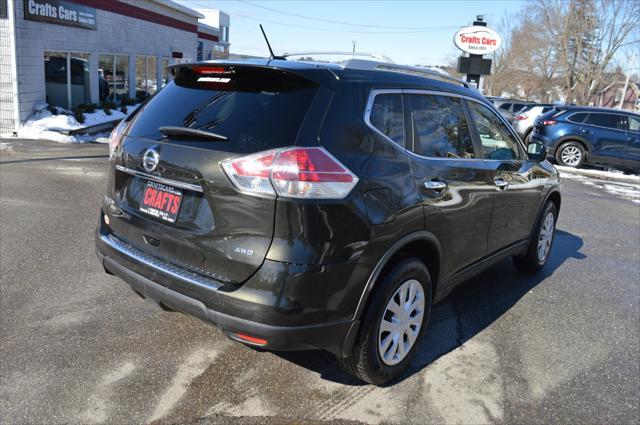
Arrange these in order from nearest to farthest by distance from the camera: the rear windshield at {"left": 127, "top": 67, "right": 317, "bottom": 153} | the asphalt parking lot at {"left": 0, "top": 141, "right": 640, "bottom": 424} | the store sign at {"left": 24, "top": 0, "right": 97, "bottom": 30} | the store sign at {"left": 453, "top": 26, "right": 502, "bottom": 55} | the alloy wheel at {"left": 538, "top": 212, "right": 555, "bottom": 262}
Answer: the rear windshield at {"left": 127, "top": 67, "right": 317, "bottom": 153} < the asphalt parking lot at {"left": 0, "top": 141, "right": 640, "bottom": 424} < the alloy wheel at {"left": 538, "top": 212, "right": 555, "bottom": 262} < the store sign at {"left": 24, "top": 0, "right": 97, "bottom": 30} < the store sign at {"left": 453, "top": 26, "right": 502, "bottom": 55}

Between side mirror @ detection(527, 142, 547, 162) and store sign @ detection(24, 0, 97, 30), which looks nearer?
side mirror @ detection(527, 142, 547, 162)

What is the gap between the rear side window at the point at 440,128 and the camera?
135 inches

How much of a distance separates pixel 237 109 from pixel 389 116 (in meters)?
0.89

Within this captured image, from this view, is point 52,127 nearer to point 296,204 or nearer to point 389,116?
point 389,116

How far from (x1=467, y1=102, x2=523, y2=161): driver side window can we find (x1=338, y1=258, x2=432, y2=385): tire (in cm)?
130

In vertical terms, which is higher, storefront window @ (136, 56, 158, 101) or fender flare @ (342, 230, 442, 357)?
storefront window @ (136, 56, 158, 101)

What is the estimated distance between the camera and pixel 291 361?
3572mm

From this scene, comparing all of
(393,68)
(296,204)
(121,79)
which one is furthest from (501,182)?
(121,79)

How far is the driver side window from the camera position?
418 centimetres

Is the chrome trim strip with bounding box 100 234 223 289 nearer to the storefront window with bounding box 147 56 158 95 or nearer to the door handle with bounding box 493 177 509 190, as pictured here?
the door handle with bounding box 493 177 509 190

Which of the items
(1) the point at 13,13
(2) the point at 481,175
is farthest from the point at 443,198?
(1) the point at 13,13

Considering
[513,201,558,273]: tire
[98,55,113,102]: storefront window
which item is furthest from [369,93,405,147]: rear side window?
[98,55,113,102]: storefront window

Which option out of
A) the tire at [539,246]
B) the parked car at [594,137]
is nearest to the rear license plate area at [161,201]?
the tire at [539,246]

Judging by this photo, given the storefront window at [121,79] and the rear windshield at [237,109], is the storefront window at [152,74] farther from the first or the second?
the rear windshield at [237,109]
